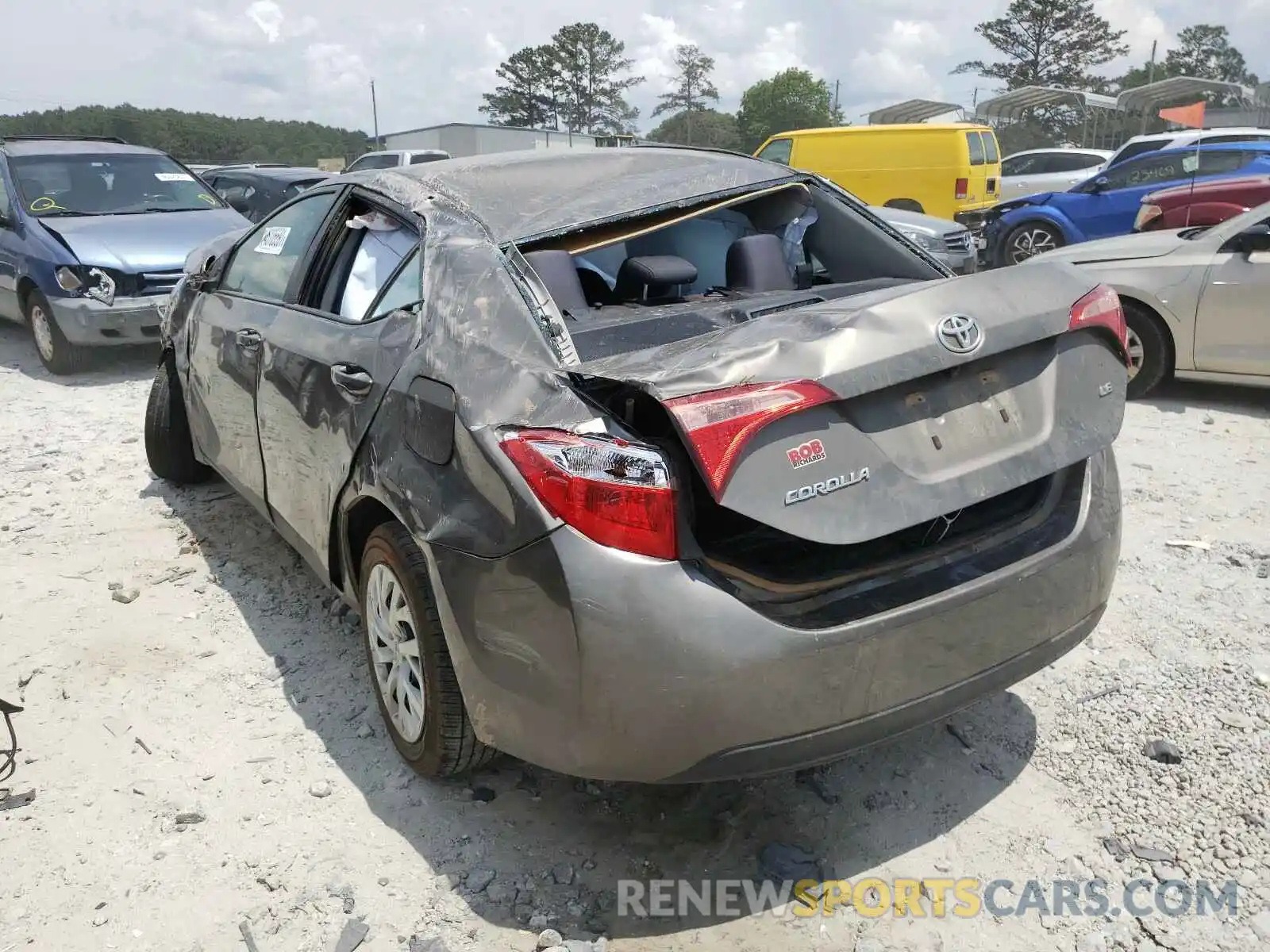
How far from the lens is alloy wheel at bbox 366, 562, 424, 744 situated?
2615mm

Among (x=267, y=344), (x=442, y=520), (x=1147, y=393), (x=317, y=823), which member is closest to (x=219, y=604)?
(x=267, y=344)

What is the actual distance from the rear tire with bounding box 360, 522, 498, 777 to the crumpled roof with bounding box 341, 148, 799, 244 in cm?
91

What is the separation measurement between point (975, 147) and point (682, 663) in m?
14.8

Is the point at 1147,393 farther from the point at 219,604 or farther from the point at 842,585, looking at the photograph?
the point at 219,604

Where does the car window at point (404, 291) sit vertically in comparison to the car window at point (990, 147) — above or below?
below

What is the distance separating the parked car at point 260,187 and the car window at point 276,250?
10.5m

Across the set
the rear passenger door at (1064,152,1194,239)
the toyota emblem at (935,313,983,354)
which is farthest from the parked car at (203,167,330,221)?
the toyota emblem at (935,313,983,354)

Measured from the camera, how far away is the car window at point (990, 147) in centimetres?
1538

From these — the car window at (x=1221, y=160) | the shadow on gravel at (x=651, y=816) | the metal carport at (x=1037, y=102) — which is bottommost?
the shadow on gravel at (x=651, y=816)

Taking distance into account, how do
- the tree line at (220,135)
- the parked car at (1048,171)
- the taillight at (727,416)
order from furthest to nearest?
the tree line at (220,135) < the parked car at (1048,171) < the taillight at (727,416)

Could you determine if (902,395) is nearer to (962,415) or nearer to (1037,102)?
(962,415)

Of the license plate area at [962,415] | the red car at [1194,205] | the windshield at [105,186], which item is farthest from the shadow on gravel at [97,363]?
the red car at [1194,205]

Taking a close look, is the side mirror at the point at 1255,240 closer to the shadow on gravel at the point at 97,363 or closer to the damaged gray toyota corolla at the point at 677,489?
the damaged gray toyota corolla at the point at 677,489

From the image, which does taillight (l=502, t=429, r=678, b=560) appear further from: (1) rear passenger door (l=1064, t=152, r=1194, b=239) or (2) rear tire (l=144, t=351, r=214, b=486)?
(1) rear passenger door (l=1064, t=152, r=1194, b=239)
